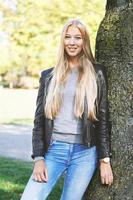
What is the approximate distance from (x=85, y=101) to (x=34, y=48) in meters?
18.5

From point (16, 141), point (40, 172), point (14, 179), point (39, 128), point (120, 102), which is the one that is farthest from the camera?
point (16, 141)

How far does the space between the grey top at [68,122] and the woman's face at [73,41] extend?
25cm

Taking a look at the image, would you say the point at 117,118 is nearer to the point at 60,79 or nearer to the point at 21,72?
the point at 60,79

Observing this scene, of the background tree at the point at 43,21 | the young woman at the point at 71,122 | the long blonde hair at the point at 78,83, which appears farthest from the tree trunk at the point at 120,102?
the background tree at the point at 43,21

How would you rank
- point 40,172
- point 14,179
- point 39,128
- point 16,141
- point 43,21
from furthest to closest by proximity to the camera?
point 43,21, point 16,141, point 14,179, point 39,128, point 40,172

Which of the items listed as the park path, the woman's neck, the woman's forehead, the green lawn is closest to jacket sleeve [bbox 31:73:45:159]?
the woman's neck

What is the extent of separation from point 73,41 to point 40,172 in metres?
0.97

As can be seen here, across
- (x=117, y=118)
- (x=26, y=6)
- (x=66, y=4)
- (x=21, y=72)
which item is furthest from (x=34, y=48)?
(x=21, y=72)

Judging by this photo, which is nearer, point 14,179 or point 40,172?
point 40,172

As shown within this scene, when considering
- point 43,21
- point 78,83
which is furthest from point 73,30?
point 43,21

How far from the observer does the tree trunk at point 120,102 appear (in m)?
4.17

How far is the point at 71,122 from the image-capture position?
151 inches

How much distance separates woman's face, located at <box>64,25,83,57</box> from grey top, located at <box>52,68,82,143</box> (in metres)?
0.25

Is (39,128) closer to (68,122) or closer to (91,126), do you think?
(68,122)
